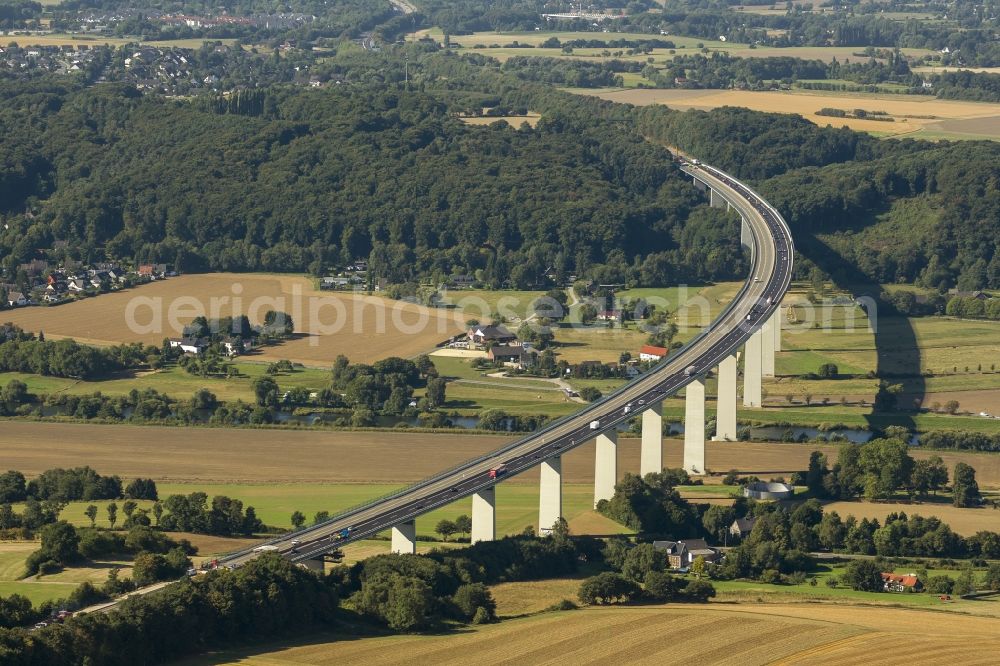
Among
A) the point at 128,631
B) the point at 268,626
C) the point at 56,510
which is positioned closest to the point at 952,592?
the point at 268,626

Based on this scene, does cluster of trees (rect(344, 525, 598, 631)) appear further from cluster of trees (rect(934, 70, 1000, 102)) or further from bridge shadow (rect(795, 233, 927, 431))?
cluster of trees (rect(934, 70, 1000, 102))

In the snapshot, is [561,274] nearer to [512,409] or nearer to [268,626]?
[512,409]

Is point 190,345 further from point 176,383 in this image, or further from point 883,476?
point 883,476

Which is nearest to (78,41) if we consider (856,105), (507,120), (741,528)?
(507,120)

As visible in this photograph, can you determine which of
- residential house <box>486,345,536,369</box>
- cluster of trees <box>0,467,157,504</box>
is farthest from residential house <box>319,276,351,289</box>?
cluster of trees <box>0,467,157,504</box>

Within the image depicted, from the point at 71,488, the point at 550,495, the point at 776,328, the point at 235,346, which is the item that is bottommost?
the point at 71,488

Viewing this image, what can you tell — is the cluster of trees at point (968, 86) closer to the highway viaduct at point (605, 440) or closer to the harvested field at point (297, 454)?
the highway viaduct at point (605, 440)

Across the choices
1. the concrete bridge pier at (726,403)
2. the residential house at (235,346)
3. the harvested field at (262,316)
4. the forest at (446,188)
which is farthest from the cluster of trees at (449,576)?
the forest at (446,188)
